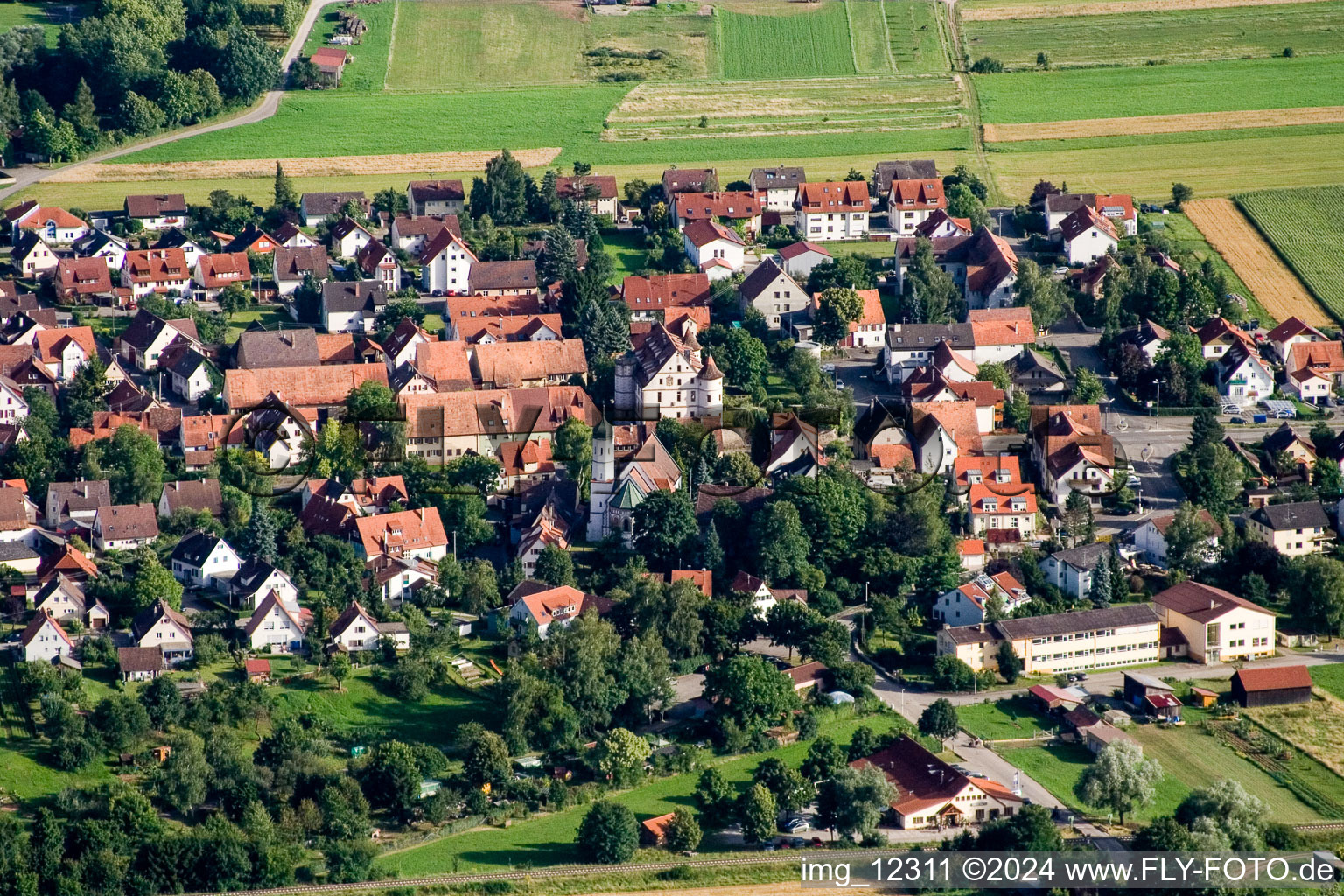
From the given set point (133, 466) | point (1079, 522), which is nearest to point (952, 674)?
point (1079, 522)

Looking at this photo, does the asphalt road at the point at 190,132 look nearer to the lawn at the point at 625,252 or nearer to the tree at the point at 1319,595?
the lawn at the point at 625,252

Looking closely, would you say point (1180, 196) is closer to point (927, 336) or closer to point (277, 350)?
point (927, 336)

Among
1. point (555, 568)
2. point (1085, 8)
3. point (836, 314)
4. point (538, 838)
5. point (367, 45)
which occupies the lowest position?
point (538, 838)

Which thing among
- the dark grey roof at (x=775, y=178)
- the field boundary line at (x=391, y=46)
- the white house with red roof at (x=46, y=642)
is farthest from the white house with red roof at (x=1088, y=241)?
the white house with red roof at (x=46, y=642)

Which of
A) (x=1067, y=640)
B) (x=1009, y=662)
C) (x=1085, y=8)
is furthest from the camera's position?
(x=1085, y=8)

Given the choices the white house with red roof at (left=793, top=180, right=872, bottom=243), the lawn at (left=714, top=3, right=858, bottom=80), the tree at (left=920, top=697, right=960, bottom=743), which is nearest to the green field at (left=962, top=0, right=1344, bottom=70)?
the lawn at (left=714, top=3, right=858, bottom=80)

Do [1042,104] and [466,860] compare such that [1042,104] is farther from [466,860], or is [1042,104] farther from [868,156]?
[466,860]
